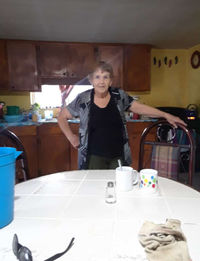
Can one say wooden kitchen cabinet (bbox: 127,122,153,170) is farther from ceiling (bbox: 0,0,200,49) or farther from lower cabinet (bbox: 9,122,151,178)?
ceiling (bbox: 0,0,200,49)

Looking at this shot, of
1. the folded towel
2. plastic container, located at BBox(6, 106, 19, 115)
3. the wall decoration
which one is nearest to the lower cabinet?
plastic container, located at BBox(6, 106, 19, 115)

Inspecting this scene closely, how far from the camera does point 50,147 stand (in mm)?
3217

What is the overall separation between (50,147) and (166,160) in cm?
215

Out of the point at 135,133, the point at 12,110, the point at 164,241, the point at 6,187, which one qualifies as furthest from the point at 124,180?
the point at 12,110

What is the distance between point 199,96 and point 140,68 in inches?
43.2

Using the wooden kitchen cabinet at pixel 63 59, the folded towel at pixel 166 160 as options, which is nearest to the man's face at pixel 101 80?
the folded towel at pixel 166 160

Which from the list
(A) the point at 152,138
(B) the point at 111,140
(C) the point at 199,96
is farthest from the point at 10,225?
(C) the point at 199,96

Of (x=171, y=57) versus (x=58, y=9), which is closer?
(x=58, y=9)

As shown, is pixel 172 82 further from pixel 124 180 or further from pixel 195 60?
pixel 124 180

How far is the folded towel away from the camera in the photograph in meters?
1.38

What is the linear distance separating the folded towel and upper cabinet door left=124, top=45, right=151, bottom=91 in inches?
90.2

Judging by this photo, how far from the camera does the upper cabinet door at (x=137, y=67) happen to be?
3488mm

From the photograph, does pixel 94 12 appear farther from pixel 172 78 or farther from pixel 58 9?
pixel 172 78

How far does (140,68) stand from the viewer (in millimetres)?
3547
